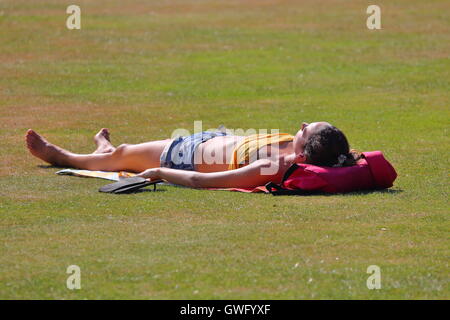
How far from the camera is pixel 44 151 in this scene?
10227 mm

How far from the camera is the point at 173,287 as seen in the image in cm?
580

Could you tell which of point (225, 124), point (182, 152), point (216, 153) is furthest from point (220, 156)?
point (225, 124)

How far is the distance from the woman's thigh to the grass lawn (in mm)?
590

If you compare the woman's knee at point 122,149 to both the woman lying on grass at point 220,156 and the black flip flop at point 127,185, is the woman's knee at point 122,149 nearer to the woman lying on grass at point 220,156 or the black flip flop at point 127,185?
the woman lying on grass at point 220,156

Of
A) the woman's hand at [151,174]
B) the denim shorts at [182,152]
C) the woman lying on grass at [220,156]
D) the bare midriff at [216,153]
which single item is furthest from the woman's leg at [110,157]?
the woman's hand at [151,174]

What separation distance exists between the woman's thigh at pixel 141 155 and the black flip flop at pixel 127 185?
0.89 m

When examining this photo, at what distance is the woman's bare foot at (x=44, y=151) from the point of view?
10.2 metres

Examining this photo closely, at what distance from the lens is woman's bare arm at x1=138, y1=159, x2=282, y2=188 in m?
8.67

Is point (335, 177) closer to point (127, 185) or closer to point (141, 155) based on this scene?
point (127, 185)

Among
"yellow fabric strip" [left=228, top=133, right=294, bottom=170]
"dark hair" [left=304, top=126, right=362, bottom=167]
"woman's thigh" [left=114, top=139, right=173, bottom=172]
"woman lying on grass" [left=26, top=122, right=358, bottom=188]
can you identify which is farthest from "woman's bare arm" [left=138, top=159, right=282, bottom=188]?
"woman's thigh" [left=114, top=139, right=173, bottom=172]

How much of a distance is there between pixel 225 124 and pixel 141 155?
12.2 ft

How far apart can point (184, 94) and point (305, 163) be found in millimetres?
7397

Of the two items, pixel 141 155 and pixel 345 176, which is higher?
pixel 141 155

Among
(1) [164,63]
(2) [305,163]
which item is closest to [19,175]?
(2) [305,163]
